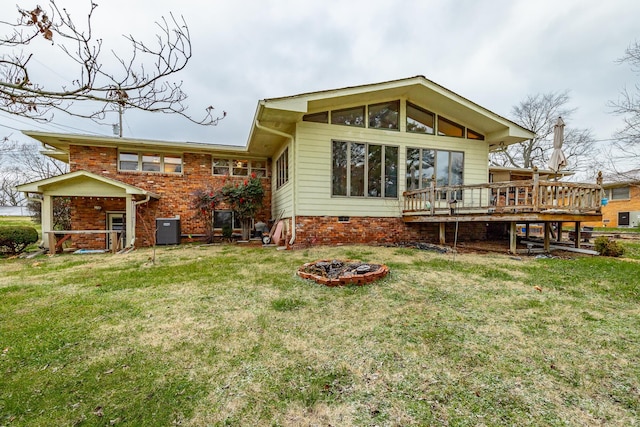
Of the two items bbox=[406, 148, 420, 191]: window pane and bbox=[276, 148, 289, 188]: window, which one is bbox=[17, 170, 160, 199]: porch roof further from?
bbox=[406, 148, 420, 191]: window pane

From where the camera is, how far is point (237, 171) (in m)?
12.2

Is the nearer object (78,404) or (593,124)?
(78,404)

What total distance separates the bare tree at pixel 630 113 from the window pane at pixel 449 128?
6.07 meters

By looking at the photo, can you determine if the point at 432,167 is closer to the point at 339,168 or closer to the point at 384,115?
the point at 384,115

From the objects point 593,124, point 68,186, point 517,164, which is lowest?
point 68,186

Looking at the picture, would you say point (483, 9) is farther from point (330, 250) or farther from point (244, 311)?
point (244, 311)

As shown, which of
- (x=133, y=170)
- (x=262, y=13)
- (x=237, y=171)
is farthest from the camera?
(x=237, y=171)

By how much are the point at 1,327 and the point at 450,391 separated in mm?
4399

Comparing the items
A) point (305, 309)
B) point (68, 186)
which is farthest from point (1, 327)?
point (68, 186)

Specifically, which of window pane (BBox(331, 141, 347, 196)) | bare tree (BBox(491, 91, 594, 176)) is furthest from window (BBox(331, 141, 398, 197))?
bare tree (BBox(491, 91, 594, 176))

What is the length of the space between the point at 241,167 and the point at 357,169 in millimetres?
5845

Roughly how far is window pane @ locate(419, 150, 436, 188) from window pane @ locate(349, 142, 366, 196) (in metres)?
2.14

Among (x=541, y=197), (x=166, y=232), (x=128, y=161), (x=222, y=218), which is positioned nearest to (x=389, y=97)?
(x=541, y=197)

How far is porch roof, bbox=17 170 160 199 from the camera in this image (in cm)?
847
